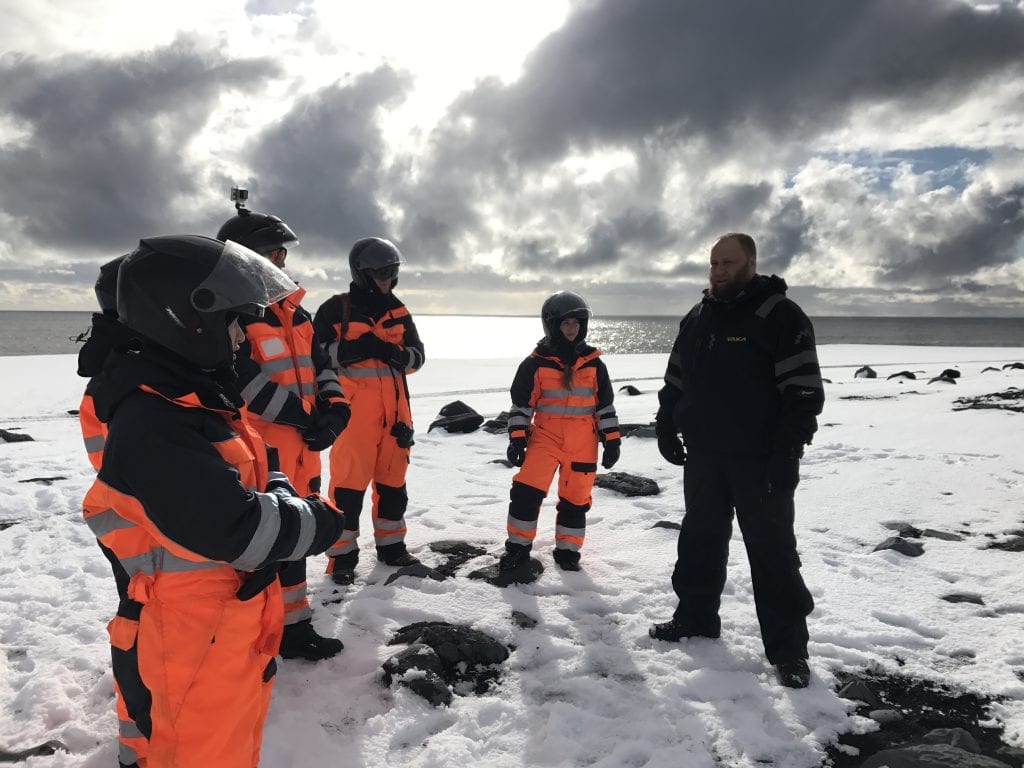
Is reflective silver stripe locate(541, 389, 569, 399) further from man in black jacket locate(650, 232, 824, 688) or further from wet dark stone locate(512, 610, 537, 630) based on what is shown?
wet dark stone locate(512, 610, 537, 630)

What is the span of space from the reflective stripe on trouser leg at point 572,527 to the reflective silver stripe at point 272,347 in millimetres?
2707

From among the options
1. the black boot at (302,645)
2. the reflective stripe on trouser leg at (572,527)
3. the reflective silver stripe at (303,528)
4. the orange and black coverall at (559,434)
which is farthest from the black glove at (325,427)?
the reflective stripe on trouser leg at (572,527)

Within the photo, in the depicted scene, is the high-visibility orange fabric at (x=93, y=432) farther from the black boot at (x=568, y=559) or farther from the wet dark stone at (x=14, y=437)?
the wet dark stone at (x=14, y=437)

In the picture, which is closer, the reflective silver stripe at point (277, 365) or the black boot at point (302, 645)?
the black boot at point (302, 645)

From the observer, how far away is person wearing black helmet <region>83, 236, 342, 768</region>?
2.01 metres

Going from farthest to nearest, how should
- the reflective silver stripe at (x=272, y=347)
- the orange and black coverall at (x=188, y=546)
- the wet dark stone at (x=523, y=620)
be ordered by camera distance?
the wet dark stone at (x=523, y=620) < the reflective silver stripe at (x=272, y=347) < the orange and black coverall at (x=188, y=546)

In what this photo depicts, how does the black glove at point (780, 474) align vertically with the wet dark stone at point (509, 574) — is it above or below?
above

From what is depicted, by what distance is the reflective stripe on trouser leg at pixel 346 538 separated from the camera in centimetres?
514

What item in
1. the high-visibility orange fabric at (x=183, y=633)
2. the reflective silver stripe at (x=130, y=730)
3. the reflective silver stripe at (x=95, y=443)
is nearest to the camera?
the high-visibility orange fabric at (x=183, y=633)

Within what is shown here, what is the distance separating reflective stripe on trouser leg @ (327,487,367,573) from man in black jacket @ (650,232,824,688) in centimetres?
249

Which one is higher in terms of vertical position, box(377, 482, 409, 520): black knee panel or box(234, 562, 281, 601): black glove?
box(234, 562, 281, 601): black glove

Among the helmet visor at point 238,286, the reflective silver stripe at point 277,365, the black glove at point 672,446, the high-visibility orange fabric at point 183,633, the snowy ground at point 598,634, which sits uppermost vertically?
the helmet visor at point 238,286

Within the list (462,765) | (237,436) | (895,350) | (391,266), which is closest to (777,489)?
(462,765)

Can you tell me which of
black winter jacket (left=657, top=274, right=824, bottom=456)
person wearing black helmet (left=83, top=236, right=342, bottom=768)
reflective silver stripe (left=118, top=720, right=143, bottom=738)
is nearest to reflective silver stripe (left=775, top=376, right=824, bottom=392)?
black winter jacket (left=657, top=274, right=824, bottom=456)
